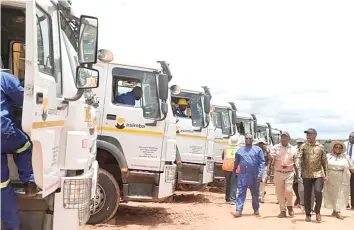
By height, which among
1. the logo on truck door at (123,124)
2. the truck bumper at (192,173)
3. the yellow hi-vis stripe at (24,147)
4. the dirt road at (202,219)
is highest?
the logo on truck door at (123,124)

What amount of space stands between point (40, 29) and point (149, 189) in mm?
4719

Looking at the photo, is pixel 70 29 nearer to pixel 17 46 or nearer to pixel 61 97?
pixel 17 46

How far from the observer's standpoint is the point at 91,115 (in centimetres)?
524

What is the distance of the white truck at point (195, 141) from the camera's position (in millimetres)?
11827

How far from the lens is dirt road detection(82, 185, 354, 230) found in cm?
879

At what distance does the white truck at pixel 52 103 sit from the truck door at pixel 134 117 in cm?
308

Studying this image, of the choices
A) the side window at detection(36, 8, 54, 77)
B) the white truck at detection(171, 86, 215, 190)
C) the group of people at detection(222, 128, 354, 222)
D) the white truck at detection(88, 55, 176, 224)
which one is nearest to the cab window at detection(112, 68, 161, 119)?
the white truck at detection(88, 55, 176, 224)

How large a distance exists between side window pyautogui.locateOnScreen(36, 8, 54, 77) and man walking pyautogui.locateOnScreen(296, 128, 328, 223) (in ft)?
21.3

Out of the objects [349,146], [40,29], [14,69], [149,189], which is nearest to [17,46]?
[14,69]

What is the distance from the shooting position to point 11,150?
3.66m

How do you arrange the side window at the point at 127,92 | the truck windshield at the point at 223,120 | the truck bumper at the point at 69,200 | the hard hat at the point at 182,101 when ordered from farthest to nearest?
1. the truck windshield at the point at 223,120
2. the hard hat at the point at 182,101
3. the side window at the point at 127,92
4. the truck bumper at the point at 69,200

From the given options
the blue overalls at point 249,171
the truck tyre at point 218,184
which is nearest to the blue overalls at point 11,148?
the blue overalls at point 249,171

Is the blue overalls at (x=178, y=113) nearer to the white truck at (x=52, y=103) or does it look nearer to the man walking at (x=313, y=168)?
the man walking at (x=313, y=168)

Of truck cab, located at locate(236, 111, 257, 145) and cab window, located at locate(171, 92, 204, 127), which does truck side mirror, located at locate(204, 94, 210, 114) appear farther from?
truck cab, located at locate(236, 111, 257, 145)
